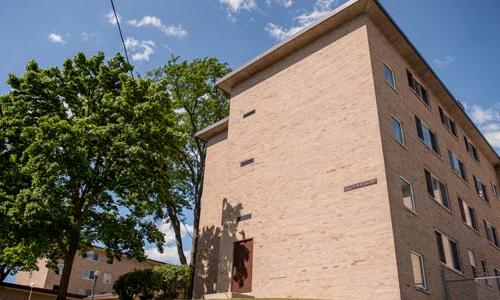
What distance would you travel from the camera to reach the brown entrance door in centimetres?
1811

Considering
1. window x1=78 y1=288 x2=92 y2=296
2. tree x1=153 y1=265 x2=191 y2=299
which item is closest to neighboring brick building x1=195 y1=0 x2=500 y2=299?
tree x1=153 y1=265 x2=191 y2=299

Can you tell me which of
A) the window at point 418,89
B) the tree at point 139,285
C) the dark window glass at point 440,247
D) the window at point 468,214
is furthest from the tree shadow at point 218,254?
the window at point 468,214

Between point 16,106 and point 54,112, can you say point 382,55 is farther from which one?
point 16,106

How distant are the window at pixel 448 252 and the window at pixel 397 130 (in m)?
4.45

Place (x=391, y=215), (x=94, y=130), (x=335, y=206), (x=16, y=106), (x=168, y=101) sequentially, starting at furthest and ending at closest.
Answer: (x=168, y=101), (x=16, y=106), (x=94, y=130), (x=335, y=206), (x=391, y=215)

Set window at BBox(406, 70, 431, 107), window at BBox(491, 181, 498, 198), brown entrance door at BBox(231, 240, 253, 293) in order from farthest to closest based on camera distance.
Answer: window at BBox(491, 181, 498, 198), window at BBox(406, 70, 431, 107), brown entrance door at BBox(231, 240, 253, 293)

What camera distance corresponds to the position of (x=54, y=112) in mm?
21750

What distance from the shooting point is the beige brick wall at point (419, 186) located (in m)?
14.9

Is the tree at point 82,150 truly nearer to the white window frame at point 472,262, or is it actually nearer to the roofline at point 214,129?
Result: the roofline at point 214,129

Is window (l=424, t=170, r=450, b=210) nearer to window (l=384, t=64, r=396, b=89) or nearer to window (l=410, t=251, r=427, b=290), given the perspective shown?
window (l=410, t=251, r=427, b=290)

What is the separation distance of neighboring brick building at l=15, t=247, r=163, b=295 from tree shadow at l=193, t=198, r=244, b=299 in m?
28.0

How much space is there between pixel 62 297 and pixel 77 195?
510cm

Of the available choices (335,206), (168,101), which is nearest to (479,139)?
(335,206)

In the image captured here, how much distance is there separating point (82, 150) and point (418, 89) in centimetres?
1754
